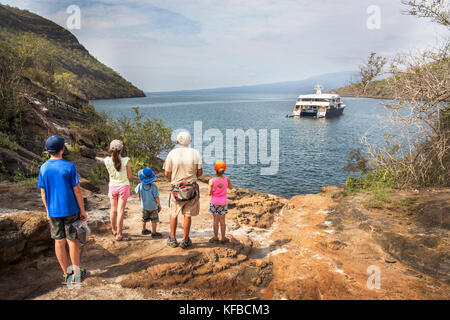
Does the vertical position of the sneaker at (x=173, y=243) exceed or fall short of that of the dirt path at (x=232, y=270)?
it exceeds it

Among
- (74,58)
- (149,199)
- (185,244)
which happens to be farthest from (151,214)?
(74,58)

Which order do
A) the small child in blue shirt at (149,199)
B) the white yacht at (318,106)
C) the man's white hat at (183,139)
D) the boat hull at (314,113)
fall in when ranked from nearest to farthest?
1. the man's white hat at (183,139)
2. the small child in blue shirt at (149,199)
3. the boat hull at (314,113)
4. the white yacht at (318,106)

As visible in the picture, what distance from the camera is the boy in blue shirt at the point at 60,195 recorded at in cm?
345

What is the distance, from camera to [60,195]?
11.5 ft

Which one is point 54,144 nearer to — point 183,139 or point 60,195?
point 60,195

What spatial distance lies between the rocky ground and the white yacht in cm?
5619

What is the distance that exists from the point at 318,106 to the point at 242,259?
63302mm

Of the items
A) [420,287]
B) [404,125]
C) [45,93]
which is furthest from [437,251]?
[45,93]

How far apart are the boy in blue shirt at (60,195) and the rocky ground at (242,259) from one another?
69cm

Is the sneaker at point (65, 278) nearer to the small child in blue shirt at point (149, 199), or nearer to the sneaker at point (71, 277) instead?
the sneaker at point (71, 277)

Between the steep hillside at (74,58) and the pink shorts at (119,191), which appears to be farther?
the steep hillside at (74,58)

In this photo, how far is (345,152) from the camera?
2791cm

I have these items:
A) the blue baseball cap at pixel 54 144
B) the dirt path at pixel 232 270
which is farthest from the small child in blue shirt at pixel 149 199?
the blue baseball cap at pixel 54 144
